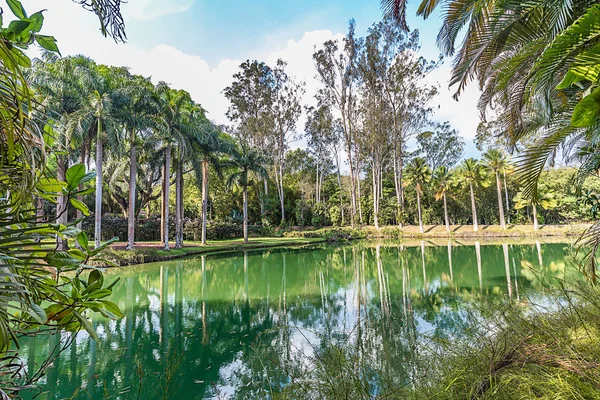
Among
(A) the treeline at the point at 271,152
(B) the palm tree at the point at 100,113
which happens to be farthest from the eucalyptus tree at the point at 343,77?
(B) the palm tree at the point at 100,113

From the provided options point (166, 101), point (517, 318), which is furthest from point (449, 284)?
point (166, 101)

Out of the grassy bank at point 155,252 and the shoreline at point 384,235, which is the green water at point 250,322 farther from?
the shoreline at point 384,235

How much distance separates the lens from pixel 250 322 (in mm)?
5953

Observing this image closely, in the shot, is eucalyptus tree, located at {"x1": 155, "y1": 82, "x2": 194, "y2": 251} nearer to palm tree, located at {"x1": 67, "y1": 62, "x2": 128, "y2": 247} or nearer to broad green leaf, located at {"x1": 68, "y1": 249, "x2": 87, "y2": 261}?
palm tree, located at {"x1": 67, "y1": 62, "x2": 128, "y2": 247}

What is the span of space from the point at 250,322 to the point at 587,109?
19.1ft

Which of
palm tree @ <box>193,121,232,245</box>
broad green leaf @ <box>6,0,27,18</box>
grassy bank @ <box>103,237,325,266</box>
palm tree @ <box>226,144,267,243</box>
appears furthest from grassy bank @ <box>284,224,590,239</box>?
broad green leaf @ <box>6,0,27,18</box>

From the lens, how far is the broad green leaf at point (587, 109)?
3.63ft

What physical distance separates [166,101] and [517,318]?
17.5 m

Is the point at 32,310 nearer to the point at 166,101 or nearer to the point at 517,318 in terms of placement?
the point at 517,318

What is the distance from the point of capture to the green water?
3.66 meters

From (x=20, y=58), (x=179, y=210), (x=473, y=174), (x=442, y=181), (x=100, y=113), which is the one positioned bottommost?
(x=20, y=58)

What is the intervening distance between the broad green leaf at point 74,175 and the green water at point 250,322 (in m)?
0.69

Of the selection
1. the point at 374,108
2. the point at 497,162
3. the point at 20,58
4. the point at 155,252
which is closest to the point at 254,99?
the point at 374,108

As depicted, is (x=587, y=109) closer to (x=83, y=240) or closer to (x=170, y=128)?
(x=83, y=240)
